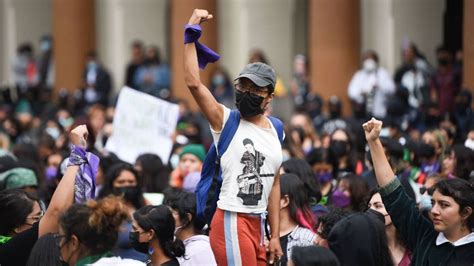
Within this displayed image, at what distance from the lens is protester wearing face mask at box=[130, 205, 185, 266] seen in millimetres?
7441

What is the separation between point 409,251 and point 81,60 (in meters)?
18.4

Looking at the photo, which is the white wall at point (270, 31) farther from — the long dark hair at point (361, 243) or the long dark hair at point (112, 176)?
the long dark hair at point (361, 243)

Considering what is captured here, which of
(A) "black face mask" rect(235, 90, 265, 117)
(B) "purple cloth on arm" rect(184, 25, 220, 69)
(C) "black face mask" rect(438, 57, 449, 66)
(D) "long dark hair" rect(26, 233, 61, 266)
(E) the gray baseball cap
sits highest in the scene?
(B) "purple cloth on arm" rect(184, 25, 220, 69)

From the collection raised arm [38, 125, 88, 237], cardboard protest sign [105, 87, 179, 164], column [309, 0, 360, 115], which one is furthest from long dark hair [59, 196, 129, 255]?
column [309, 0, 360, 115]

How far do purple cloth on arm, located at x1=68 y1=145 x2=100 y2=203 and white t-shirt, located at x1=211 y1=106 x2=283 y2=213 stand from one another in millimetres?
928

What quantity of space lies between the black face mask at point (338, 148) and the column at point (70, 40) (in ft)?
45.5

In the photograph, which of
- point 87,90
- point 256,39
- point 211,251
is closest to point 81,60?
point 87,90

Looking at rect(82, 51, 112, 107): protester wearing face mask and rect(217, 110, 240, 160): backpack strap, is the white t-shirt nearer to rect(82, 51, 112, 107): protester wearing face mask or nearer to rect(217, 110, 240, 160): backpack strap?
rect(217, 110, 240, 160): backpack strap

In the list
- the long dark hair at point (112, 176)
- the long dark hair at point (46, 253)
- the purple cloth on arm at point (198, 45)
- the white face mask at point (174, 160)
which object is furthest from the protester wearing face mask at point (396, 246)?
the white face mask at point (174, 160)

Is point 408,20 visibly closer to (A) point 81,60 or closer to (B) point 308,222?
(A) point 81,60

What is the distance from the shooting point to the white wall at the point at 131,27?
24953 mm

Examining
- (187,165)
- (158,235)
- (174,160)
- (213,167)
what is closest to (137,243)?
(158,235)

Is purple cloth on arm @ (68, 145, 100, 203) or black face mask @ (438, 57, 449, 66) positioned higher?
purple cloth on arm @ (68, 145, 100, 203)

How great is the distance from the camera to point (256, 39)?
23016 mm
